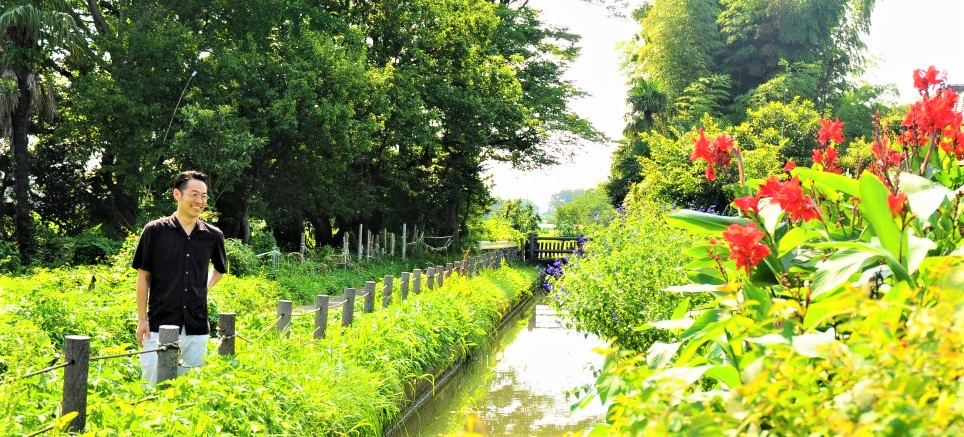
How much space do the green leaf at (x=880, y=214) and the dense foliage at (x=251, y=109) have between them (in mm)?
14723

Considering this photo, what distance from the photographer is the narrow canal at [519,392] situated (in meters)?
7.65

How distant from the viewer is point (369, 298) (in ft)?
29.9

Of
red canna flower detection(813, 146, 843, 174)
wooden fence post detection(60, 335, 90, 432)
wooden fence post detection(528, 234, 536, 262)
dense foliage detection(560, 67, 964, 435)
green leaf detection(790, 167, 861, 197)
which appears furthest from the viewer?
wooden fence post detection(528, 234, 536, 262)

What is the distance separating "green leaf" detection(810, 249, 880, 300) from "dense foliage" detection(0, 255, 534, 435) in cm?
282

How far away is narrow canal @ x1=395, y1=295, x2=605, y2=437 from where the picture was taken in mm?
7652

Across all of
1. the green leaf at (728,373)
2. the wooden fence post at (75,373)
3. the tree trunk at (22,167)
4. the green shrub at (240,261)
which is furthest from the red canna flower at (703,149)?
the tree trunk at (22,167)

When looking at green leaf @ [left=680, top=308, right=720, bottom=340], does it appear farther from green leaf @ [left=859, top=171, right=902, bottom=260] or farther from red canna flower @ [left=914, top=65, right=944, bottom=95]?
red canna flower @ [left=914, top=65, right=944, bottom=95]

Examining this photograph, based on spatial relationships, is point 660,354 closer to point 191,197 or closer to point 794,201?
point 794,201

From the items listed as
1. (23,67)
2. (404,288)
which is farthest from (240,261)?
(23,67)

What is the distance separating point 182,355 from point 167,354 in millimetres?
322

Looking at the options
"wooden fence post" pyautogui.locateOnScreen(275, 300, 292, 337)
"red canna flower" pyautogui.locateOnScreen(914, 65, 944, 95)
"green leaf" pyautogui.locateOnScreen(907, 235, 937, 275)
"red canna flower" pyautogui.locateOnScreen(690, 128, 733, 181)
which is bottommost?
"wooden fence post" pyautogui.locateOnScreen(275, 300, 292, 337)

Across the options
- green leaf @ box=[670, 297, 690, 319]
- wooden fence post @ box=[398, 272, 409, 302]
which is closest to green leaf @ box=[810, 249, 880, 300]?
green leaf @ box=[670, 297, 690, 319]

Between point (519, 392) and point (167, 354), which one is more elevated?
point (167, 354)

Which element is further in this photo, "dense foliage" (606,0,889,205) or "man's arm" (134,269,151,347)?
"dense foliage" (606,0,889,205)
